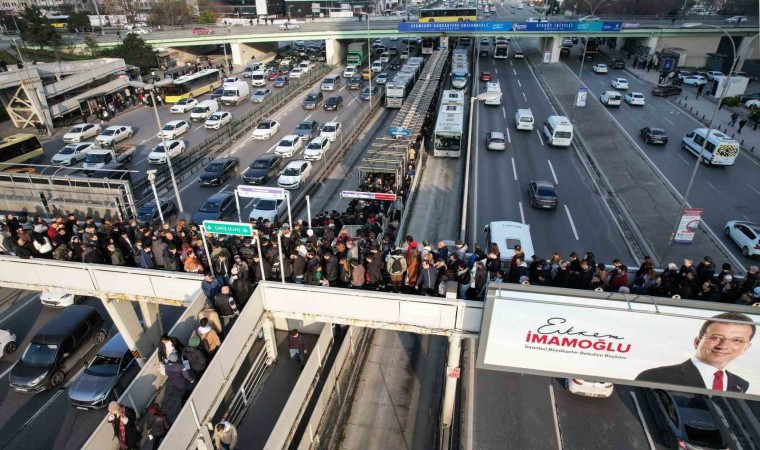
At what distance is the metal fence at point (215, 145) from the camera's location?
28200 mm

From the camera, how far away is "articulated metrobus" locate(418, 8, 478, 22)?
210ft

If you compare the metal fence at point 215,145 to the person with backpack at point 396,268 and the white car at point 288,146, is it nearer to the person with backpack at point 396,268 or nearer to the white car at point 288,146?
the white car at point 288,146

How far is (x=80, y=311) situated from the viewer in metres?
16.7

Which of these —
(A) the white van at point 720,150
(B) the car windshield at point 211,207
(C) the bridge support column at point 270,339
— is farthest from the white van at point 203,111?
(A) the white van at point 720,150

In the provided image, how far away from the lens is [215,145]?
35.4 m

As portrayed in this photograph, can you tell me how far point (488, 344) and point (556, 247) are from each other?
40.8 ft

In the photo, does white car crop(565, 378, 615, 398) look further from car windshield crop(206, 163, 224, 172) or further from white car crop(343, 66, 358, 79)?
white car crop(343, 66, 358, 79)

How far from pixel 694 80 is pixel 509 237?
47.4 meters

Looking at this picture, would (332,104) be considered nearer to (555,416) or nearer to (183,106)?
(183,106)

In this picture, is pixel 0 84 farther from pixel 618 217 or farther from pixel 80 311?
pixel 618 217

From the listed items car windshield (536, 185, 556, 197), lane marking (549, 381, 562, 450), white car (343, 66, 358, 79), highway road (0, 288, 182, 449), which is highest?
white car (343, 66, 358, 79)

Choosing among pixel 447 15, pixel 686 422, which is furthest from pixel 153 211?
pixel 447 15

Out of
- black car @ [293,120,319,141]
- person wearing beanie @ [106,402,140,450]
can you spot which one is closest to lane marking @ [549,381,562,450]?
person wearing beanie @ [106,402,140,450]

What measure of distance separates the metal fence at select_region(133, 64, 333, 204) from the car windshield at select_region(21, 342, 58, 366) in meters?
11.8
